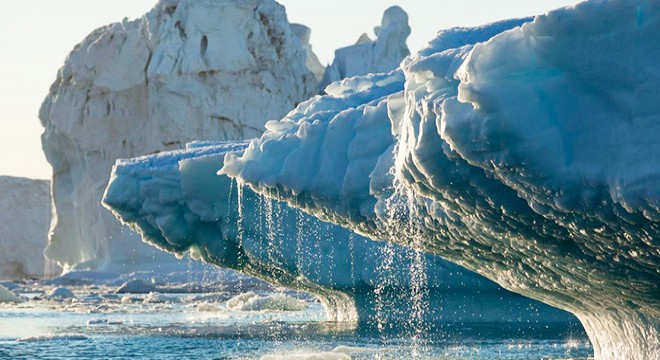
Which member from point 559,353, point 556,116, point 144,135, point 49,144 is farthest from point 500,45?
point 49,144

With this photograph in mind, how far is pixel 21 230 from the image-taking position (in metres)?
66.1

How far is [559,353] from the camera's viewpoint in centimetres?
1389

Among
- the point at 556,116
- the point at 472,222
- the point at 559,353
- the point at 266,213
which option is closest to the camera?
the point at 556,116

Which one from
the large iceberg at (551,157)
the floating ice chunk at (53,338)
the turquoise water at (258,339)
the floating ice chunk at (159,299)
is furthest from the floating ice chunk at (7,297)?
the large iceberg at (551,157)

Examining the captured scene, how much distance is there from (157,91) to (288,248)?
2517 cm

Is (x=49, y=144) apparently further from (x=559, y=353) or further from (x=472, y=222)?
(x=472, y=222)

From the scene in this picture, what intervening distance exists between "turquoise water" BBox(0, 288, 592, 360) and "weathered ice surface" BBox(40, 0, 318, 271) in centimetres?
1891

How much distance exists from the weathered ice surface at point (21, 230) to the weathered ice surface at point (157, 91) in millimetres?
21657

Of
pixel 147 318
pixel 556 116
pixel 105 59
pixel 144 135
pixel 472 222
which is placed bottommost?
pixel 147 318

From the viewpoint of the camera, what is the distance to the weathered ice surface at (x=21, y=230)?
216 ft

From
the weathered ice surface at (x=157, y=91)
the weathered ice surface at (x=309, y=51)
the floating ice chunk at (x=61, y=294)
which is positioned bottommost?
the floating ice chunk at (x=61, y=294)

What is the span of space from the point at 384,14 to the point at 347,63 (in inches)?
111

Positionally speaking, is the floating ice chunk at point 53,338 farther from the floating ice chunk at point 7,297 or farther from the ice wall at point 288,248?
the floating ice chunk at point 7,297

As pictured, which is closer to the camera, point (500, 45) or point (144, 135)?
point (500, 45)
